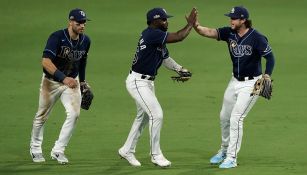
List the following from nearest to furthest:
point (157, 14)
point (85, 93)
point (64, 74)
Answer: point (157, 14) → point (64, 74) → point (85, 93)

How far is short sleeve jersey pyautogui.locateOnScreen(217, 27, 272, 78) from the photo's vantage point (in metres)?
13.1

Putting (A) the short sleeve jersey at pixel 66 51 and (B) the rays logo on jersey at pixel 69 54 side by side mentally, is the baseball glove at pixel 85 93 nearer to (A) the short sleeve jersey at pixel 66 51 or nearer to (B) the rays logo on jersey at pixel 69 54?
(A) the short sleeve jersey at pixel 66 51

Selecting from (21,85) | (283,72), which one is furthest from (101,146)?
(283,72)

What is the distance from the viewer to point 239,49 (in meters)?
13.2

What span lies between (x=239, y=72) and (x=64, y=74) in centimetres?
243

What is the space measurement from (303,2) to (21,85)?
10.2 m

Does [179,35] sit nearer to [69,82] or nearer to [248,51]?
[248,51]

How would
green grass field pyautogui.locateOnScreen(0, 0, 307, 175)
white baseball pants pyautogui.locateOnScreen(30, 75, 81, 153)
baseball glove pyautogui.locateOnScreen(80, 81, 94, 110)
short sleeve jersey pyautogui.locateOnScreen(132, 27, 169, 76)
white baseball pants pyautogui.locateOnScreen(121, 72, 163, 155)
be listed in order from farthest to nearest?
1. baseball glove pyautogui.locateOnScreen(80, 81, 94, 110)
2. green grass field pyautogui.locateOnScreen(0, 0, 307, 175)
3. white baseball pants pyautogui.locateOnScreen(30, 75, 81, 153)
4. white baseball pants pyautogui.locateOnScreen(121, 72, 163, 155)
5. short sleeve jersey pyautogui.locateOnScreen(132, 27, 169, 76)

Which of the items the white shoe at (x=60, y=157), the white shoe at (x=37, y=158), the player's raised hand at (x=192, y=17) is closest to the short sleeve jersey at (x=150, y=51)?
the player's raised hand at (x=192, y=17)

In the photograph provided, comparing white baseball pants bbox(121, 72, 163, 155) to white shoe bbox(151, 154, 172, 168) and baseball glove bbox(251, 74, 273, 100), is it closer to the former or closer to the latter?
white shoe bbox(151, 154, 172, 168)

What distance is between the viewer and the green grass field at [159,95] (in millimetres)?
13438

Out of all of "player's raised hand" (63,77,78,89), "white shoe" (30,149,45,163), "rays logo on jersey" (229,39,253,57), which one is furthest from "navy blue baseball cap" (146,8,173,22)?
"white shoe" (30,149,45,163)

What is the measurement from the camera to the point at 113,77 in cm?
1969

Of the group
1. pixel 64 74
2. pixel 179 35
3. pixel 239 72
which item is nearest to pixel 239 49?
pixel 239 72
